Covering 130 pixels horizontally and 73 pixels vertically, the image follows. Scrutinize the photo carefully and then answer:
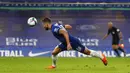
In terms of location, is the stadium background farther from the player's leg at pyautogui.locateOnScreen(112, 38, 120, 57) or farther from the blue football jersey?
the blue football jersey

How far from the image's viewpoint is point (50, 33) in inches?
1176

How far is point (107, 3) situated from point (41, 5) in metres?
4.08

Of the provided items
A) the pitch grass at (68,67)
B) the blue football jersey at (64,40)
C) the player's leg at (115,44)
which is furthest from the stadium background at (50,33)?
the blue football jersey at (64,40)

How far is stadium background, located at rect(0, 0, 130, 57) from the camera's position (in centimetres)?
2886

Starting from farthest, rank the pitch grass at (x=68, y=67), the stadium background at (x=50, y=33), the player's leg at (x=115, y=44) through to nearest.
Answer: the stadium background at (x=50, y=33), the player's leg at (x=115, y=44), the pitch grass at (x=68, y=67)

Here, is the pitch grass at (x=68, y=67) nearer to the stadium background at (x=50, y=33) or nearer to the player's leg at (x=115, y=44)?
the player's leg at (x=115, y=44)

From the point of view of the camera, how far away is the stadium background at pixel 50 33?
94.7ft

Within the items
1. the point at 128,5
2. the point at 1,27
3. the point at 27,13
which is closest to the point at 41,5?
the point at 27,13

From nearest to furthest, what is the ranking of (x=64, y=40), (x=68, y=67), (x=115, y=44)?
(x=64, y=40) < (x=68, y=67) < (x=115, y=44)

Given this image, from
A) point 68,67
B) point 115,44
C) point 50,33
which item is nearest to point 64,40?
point 68,67

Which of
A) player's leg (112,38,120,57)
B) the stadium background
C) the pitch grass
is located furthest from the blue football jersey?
the stadium background

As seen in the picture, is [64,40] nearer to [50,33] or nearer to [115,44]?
[115,44]

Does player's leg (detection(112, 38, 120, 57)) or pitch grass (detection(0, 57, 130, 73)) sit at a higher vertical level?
pitch grass (detection(0, 57, 130, 73))

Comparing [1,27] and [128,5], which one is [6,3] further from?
[128,5]
